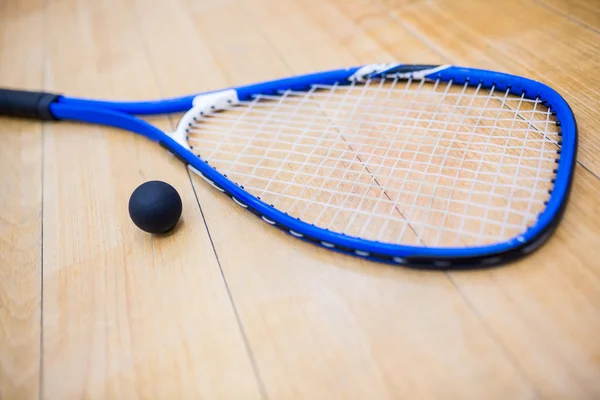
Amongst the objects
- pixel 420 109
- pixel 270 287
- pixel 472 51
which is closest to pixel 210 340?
pixel 270 287

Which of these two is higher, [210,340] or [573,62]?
[573,62]

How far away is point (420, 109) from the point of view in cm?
100

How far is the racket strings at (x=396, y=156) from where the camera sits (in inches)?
31.5

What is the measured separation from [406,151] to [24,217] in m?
0.76

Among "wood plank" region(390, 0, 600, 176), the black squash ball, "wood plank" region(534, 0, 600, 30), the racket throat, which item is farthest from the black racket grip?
"wood plank" region(534, 0, 600, 30)

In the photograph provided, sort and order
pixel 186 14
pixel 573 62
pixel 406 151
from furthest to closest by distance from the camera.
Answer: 1. pixel 186 14
2. pixel 573 62
3. pixel 406 151

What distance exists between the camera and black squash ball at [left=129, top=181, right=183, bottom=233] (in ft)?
2.65

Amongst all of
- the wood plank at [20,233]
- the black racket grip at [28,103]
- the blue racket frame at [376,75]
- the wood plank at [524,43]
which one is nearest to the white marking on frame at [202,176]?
the blue racket frame at [376,75]

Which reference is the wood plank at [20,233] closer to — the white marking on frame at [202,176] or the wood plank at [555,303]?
the white marking on frame at [202,176]

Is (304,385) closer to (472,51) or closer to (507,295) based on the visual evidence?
(507,295)

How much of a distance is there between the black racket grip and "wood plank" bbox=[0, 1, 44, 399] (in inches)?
1.6

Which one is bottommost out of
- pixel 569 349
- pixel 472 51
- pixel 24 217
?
pixel 24 217

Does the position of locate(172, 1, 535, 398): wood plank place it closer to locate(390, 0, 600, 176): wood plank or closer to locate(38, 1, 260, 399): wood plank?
locate(38, 1, 260, 399): wood plank

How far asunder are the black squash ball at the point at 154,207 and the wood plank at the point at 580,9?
1.01 meters
